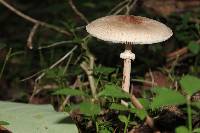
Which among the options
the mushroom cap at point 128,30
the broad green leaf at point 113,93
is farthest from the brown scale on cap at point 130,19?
the broad green leaf at point 113,93

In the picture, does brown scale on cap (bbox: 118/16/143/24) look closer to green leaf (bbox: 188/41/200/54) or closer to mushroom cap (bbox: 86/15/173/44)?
mushroom cap (bbox: 86/15/173/44)

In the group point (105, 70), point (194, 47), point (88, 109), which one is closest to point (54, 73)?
point (105, 70)

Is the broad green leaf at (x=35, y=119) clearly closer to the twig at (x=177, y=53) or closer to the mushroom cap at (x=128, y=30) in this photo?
the mushroom cap at (x=128, y=30)

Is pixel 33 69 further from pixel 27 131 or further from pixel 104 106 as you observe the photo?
pixel 27 131

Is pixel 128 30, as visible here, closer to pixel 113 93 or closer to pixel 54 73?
pixel 113 93

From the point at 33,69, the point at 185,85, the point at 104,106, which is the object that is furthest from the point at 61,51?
the point at 185,85

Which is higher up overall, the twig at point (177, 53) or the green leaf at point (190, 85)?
the twig at point (177, 53)
